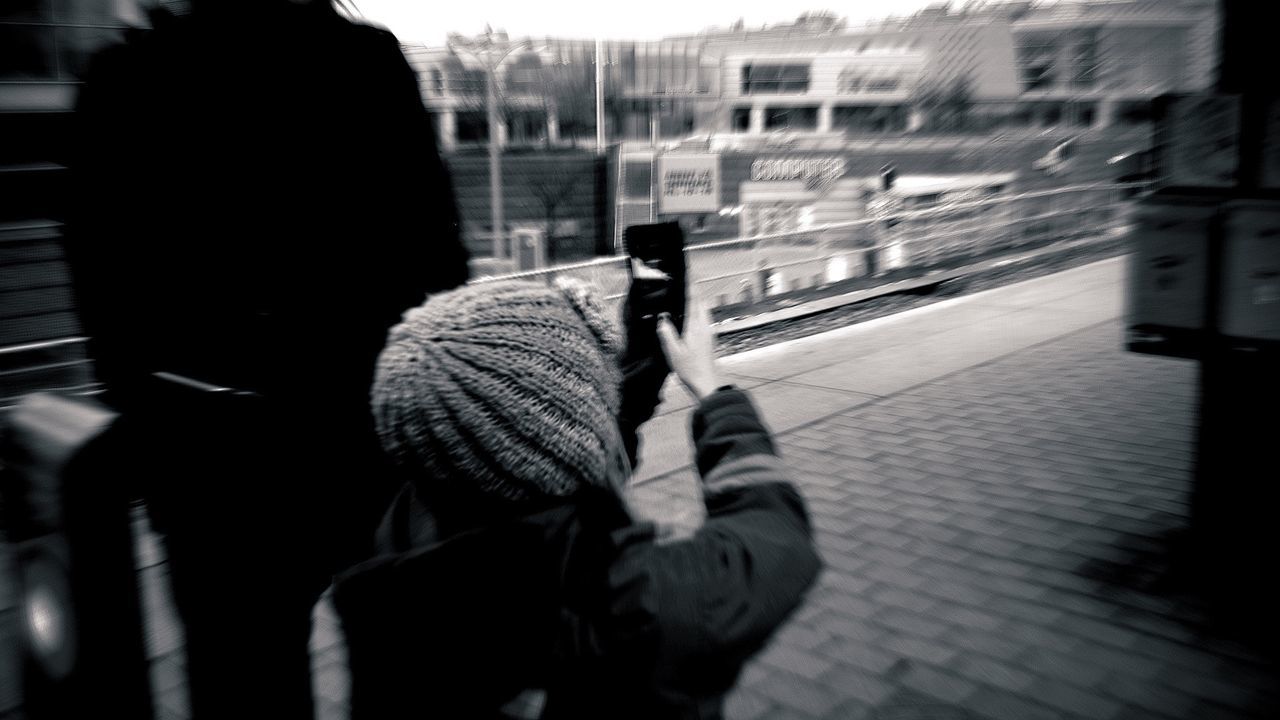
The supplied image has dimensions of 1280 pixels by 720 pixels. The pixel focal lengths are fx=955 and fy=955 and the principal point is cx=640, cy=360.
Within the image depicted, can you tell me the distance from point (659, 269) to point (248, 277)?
622 millimetres

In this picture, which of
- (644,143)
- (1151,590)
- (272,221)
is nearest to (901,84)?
(644,143)

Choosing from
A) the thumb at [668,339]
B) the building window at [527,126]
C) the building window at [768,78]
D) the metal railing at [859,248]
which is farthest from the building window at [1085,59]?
the thumb at [668,339]

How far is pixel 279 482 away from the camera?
143cm

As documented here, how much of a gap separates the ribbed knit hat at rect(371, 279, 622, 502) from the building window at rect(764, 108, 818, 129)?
31.1 meters

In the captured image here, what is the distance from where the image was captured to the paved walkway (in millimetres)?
2750

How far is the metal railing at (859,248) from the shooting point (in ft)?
34.9

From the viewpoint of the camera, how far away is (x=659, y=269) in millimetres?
1541

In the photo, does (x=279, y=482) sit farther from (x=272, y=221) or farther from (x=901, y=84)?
(x=901, y=84)

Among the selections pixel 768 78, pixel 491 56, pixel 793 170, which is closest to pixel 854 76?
pixel 768 78

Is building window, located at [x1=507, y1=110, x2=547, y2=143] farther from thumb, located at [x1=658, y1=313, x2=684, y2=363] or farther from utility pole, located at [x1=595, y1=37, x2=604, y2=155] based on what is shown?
thumb, located at [x1=658, y1=313, x2=684, y2=363]

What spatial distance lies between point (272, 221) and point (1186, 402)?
581 centimetres

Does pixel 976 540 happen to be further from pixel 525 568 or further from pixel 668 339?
pixel 525 568

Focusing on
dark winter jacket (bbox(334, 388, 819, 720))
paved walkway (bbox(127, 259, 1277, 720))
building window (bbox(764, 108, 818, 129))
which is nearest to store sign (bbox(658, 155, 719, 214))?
building window (bbox(764, 108, 818, 129))

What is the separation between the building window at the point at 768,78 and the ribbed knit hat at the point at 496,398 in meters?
31.2
